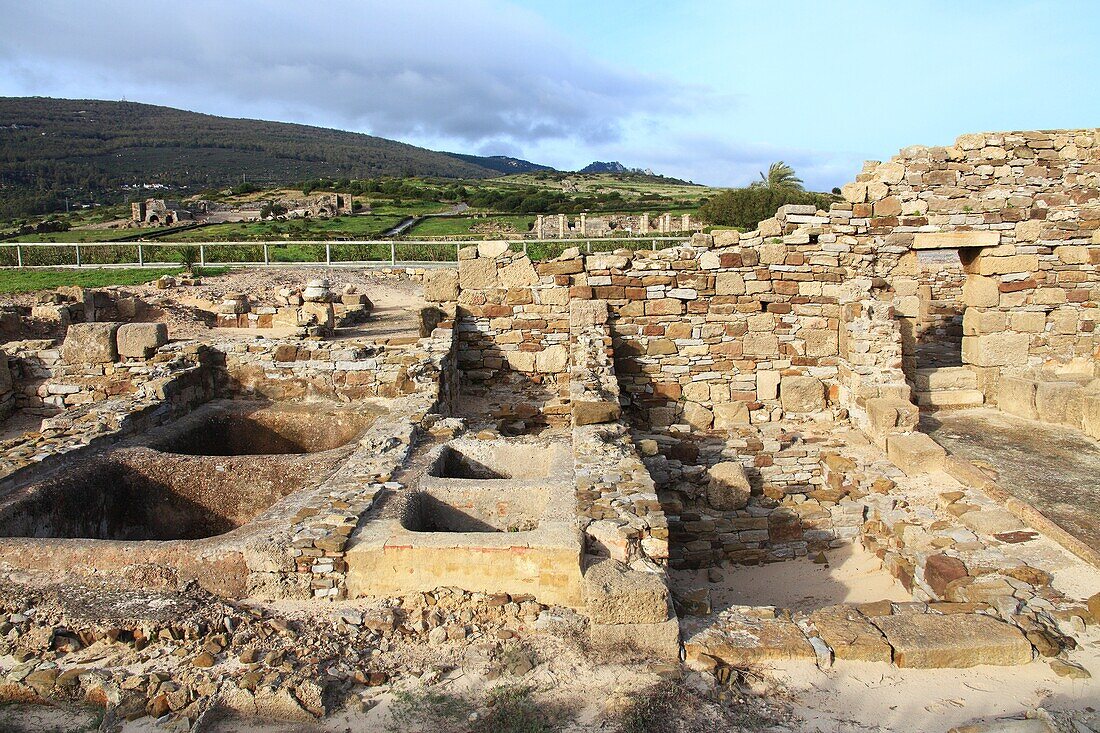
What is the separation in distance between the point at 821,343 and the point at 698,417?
2.17 m

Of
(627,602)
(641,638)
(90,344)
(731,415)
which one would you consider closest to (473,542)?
(627,602)

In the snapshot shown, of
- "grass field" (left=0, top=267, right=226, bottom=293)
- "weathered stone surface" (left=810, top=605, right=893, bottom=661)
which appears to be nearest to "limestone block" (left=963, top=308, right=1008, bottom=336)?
"weathered stone surface" (left=810, top=605, right=893, bottom=661)

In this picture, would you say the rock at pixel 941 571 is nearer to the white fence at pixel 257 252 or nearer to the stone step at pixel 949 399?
the stone step at pixel 949 399

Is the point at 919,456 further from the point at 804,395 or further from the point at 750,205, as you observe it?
the point at 750,205

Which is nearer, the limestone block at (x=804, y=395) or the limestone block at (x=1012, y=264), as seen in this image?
the limestone block at (x=804, y=395)

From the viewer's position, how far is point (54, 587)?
4.89 meters

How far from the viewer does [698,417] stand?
1068 centimetres

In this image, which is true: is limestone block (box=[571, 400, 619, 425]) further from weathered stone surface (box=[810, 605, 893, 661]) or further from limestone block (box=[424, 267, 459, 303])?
limestone block (box=[424, 267, 459, 303])

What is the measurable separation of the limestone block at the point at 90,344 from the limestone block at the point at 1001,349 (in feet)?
40.9

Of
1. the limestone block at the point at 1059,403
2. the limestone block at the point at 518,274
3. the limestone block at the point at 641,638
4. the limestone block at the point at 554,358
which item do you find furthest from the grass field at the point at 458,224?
the limestone block at the point at 641,638

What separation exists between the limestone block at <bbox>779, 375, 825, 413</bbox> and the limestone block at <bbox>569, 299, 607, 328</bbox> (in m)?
2.91

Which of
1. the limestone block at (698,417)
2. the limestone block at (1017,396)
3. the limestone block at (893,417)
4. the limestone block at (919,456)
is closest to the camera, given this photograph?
the limestone block at (919,456)

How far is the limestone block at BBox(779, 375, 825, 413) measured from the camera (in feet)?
35.1

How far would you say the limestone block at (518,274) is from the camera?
36.4 ft
